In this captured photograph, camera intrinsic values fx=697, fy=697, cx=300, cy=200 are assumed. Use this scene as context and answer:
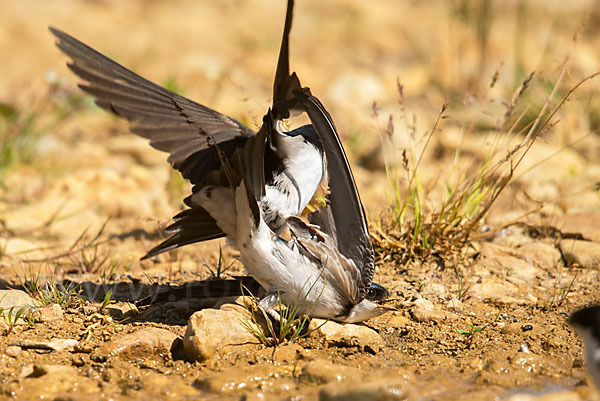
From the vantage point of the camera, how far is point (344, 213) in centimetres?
307

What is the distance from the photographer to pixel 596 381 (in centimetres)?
228

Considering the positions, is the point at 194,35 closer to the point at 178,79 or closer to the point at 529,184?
the point at 178,79

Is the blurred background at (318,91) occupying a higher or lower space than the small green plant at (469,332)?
higher

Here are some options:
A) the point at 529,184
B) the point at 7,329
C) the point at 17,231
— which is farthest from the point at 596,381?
the point at 17,231

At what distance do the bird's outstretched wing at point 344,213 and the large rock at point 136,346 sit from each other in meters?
0.85

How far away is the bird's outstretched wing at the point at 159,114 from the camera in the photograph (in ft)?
9.93

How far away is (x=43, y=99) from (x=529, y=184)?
15.7ft

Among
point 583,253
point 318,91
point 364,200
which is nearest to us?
point 583,253

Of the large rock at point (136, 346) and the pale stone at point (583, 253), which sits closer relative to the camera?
the large rock at point (136, 346)

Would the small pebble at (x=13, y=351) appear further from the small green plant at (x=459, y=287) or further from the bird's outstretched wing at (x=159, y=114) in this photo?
the small green plant at (x=459, y=287)

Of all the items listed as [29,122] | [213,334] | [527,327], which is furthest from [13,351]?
[29,122]

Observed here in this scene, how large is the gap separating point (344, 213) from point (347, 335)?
54 cm

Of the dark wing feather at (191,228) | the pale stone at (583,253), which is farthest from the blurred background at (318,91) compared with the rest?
the pale stone at (583,253)

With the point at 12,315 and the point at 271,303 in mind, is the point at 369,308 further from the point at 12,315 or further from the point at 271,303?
the point at 12,315
